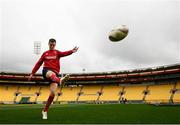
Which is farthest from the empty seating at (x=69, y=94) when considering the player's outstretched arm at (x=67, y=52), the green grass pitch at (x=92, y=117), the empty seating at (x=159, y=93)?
the player's outstretched arm at (x=67, y=52)

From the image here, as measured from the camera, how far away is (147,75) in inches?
2441

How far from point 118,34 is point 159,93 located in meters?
48.0

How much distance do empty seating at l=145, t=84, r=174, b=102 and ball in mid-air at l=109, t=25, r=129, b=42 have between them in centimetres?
4423

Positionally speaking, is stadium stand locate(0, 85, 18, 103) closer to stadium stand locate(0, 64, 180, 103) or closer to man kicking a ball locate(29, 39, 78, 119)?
stadium stand locate(0, 64, 180, 103)

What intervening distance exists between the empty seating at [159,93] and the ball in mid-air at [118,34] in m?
44.2

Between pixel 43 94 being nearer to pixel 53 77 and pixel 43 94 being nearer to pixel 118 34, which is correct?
pixel 118 34

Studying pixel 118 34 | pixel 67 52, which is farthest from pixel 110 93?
pixel 67 52

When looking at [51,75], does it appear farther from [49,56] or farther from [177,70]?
[177,70]

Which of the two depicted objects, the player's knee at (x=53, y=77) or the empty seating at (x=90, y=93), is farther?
the empty seating at (x=90, y=93)

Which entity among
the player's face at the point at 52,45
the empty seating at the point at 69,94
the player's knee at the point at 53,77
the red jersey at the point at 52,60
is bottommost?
the player's knee at the point at 53,77

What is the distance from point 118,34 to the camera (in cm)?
1329

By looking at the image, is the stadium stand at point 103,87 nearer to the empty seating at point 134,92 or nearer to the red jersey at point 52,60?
the empty seating at point 134,92

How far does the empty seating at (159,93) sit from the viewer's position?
185 feet

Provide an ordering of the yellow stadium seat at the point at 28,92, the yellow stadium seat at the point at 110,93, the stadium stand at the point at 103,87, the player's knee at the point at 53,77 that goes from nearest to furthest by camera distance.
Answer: the player's knee at the point at 53,77
the stadium stand at the point at 103,87
the yellow stadium seat at the point at 110,93
the yellow stadium seat at the point at 28,92
